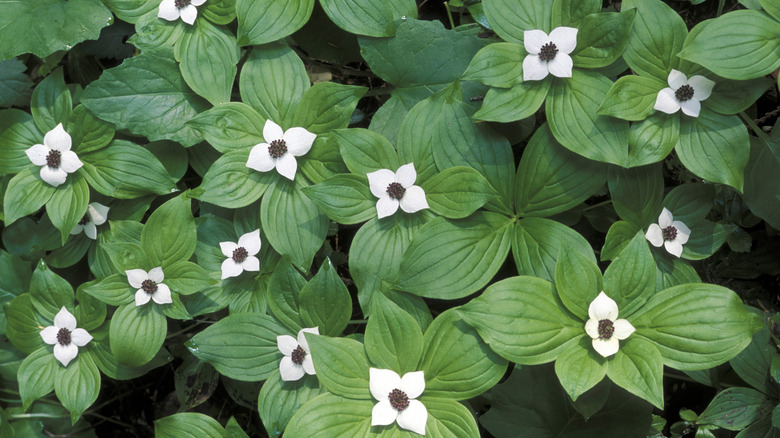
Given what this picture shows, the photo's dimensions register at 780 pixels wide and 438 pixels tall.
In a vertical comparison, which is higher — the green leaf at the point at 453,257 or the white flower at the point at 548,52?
the white flower at the point at 548,52

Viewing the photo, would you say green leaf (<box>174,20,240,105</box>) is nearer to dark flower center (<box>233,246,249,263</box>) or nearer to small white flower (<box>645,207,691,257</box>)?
dark flower center (<box>233,246,249,263</box>)

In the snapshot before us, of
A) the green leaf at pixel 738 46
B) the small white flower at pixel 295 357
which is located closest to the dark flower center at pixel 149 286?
the small white flower at pixel 295 357

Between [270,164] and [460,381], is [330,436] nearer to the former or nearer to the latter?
[460,381]

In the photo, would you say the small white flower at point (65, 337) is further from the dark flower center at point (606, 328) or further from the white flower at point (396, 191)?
the dark flower center at point (606, 328)

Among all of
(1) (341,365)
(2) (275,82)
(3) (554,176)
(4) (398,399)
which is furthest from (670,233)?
(2) (275,82)

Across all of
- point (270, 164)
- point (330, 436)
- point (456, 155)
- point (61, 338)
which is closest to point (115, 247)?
point (61, 338)

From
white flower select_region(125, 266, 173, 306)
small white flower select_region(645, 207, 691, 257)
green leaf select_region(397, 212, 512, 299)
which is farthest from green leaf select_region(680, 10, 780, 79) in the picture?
white flower select_region(125, 266, 173, 306)
